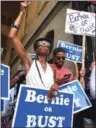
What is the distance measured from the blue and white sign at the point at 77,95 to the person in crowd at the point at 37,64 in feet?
1.41

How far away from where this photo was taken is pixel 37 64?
5.41m

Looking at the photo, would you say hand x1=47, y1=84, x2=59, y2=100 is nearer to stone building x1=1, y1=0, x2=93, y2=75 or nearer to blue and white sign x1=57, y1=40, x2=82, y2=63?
blue and white sign x1=57, y1=40, x2=82, y2=63

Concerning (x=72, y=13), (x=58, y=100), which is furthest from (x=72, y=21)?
(x=58, y=100)

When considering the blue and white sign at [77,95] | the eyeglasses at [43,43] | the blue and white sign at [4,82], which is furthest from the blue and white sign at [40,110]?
the eyeglasses at [43,43]

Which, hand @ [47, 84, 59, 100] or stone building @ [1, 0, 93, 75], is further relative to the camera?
stone building @ [1, 0, 93, 75]

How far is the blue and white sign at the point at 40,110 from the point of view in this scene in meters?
4.55

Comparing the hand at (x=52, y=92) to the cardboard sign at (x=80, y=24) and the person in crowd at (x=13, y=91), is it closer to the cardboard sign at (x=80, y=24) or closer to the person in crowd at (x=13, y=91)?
the person in crowd at (x=13, y=91)

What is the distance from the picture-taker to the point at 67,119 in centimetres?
479

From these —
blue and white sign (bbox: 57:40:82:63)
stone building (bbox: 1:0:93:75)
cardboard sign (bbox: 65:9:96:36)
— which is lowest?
blue and white sign (bbox: 57:40:82:63)

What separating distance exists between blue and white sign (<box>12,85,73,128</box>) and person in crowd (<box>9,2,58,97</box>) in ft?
0.92

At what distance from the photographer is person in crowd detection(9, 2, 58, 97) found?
5.20 m

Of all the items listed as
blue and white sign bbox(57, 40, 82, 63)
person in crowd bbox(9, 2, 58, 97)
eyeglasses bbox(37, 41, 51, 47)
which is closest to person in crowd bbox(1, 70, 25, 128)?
person in crowd bbox(9, 2, 58, 97)

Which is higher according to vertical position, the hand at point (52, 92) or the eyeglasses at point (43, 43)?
the eyeglasses at point (43, 43)

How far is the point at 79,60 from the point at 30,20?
9.19 meters
